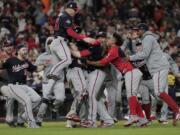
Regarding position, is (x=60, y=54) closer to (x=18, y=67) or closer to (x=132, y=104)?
(x=18, y=67)

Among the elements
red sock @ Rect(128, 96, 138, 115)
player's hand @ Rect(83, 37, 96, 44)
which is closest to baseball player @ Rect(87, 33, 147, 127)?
red sock @ Rect(128, 96, 138, 115)

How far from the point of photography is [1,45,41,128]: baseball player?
758 inches

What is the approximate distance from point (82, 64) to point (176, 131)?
350 centimetres

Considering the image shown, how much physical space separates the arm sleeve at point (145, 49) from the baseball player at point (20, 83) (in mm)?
2672

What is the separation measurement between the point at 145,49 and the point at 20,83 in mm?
3221

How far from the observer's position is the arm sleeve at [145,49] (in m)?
19.0

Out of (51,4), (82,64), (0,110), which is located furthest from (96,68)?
(51,4)

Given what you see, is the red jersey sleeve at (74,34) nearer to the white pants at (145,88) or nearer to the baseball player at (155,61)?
the baseball player at (155,61)

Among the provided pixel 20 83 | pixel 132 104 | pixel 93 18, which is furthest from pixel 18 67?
pixel 93 18

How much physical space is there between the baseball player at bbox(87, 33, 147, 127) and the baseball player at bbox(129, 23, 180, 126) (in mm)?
353

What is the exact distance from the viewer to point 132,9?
31266 millimetres

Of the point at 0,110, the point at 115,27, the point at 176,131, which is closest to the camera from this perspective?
the point at 176,131

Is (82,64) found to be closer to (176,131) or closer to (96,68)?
(96,68)

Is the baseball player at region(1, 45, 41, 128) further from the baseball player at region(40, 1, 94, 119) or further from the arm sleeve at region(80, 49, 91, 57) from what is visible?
the arm sleeve at region(80, 49, 91, 57)
